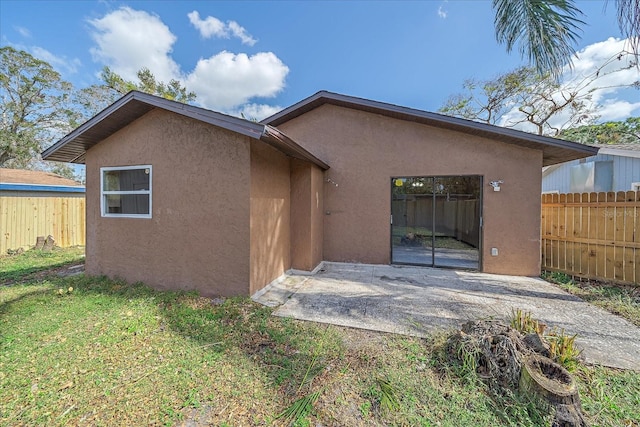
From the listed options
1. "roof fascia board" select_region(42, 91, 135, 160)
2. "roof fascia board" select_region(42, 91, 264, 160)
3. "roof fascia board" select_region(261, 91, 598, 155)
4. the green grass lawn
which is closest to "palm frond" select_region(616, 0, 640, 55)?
"roof fascia board" select_region(261, 91, 598, 155)

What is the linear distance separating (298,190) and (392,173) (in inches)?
102

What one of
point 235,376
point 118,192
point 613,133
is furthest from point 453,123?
point 613,133

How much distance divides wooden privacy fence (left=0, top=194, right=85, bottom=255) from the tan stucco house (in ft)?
17.5

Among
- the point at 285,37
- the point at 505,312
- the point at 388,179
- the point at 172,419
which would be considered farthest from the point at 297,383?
the point at 285,37

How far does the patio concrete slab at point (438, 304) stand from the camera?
3391 mm

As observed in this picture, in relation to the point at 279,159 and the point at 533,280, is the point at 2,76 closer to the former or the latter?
the point at 279,159

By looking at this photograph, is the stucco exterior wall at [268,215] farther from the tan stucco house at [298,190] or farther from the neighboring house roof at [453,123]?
the neighboring house roof at [453,123]

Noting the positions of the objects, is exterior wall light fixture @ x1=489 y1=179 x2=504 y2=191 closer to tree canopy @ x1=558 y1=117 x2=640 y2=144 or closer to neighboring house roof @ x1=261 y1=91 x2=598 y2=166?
neighboring house roof @ x1=261 y1=91 x2=598 y2=166

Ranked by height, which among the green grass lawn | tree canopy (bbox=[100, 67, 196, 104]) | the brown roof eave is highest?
tree canopy (bbox=[100, 67, 196, 104])

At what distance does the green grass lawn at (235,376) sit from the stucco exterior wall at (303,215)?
2.39 meters

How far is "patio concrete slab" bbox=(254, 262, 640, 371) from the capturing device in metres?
→ 3.39

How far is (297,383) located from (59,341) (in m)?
3.17

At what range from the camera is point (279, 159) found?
5.64 meters

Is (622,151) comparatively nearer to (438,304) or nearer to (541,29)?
(541,29)
